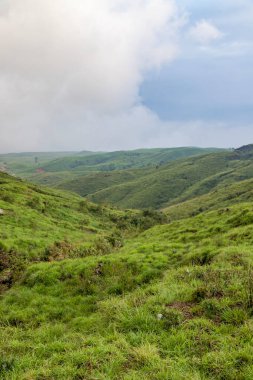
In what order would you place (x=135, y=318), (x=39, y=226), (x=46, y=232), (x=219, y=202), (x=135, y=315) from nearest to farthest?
(x=135, y=318), (x=135, y=315), (x=46, y=232), (x=39, y=226), (x=219, y=202)

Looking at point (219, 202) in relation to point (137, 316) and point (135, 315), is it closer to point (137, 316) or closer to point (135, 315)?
point (135, 315)

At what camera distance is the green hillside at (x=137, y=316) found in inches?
362

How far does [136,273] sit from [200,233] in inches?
435

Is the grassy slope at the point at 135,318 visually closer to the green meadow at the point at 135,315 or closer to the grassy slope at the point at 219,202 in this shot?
the green meadow at the point at 135,315

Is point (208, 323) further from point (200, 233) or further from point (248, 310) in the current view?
point (200, 233)

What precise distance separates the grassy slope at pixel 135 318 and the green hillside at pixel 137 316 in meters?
0.04

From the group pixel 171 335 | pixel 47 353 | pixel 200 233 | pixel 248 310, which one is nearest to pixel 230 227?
pixel 200 233

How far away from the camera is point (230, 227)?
27125 millimetres

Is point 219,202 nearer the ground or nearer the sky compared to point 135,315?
nearer the ground

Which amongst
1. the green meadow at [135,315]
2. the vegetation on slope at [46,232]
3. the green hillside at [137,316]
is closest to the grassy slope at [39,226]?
the vegetation on slope at [46,232]

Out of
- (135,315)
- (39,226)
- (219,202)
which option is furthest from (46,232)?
(219,202)

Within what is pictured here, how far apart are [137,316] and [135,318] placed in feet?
0.35

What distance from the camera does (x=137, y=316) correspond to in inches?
476

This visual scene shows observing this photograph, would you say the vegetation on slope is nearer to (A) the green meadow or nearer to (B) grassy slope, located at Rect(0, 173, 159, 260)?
(B) grassy slope, located at Rect(0, 173, 159, 260)
